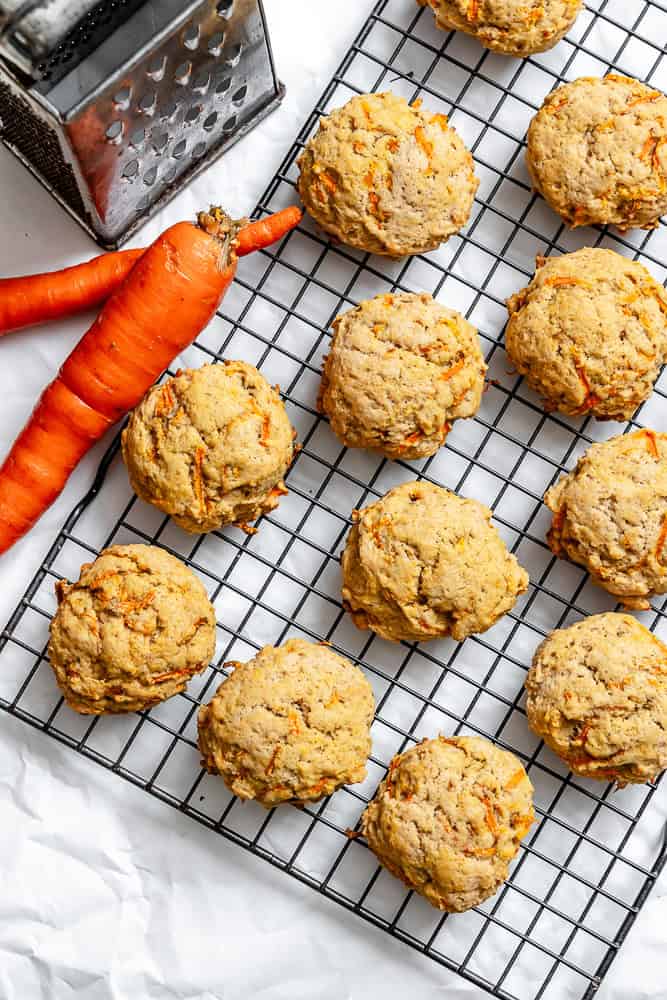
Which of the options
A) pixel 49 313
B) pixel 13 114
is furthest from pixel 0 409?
pixel 13 114

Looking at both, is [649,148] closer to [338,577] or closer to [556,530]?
[556,530]

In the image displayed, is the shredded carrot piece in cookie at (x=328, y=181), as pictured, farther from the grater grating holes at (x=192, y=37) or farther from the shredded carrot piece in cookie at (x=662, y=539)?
the shredded carrot piece in cookie at (x=662, y=539)

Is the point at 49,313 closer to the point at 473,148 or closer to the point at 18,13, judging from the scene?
the point at 18,13

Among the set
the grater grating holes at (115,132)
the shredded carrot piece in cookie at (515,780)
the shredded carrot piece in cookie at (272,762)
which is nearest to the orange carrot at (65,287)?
the grater grating holes at (115,132)

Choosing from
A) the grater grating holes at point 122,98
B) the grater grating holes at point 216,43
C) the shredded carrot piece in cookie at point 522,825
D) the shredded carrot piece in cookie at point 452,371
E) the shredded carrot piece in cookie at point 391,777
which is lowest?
the shredded carrot piece in cookie at point 522,825

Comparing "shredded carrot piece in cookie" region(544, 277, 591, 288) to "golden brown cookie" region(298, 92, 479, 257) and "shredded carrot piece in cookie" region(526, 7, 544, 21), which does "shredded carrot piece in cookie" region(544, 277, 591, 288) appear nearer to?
"golden brown cookie" region(298, 92, 479, 257)

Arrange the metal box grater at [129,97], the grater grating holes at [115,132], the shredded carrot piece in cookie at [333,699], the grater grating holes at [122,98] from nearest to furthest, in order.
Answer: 1. the metal box grater at [129,97]
2. the grater grating holes at [122,98]
3. the grater grating holes at [115,132]
4. the shredded carrot piece in cookie at [333,699]
